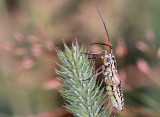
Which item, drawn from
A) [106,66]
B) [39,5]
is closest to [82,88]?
[106,66]

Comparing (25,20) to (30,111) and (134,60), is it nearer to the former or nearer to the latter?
(30,111)

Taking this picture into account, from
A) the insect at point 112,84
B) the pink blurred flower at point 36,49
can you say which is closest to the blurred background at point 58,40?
the pink blurred flower at point 36,49

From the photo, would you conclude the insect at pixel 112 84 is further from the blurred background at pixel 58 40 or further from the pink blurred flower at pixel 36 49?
the pink blurred flower at pixel 36 49

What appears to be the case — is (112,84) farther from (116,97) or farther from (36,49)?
(36,49)

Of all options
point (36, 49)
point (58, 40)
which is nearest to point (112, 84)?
point (36, 49)

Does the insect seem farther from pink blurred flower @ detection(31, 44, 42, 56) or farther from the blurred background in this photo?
pink blurred flower @ detection(31, 44, 42, 56)

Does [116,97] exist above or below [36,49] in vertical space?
below

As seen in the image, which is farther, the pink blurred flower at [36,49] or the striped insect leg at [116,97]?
the pink blurred flower at [36,49]

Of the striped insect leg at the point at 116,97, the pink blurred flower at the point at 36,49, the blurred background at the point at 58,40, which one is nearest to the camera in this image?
the striped insect leg at the point at 116,97

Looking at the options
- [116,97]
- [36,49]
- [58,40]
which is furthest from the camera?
[58,40]
